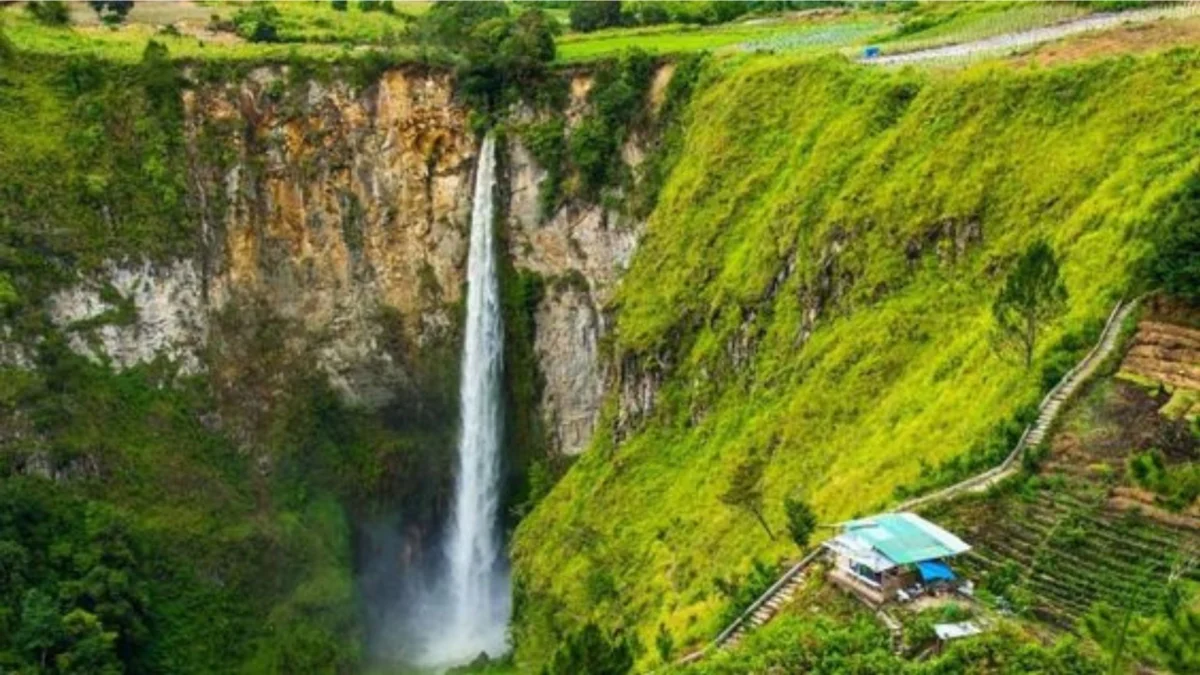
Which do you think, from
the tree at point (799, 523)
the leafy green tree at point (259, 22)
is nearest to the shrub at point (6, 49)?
the leafy green tree at point (259, 22)

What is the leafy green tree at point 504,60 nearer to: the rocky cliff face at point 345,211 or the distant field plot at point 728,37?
the rocky cliff face at point 345,211

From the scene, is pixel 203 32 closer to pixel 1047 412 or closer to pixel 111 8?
pixel 111 8

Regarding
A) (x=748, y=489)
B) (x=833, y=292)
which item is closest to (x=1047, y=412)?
(x=748, y=489)

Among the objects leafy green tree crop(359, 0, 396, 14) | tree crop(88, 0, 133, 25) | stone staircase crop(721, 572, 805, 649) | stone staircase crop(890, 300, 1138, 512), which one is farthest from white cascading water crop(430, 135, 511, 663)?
stone staircase crop(890, 300, 1138, 512)

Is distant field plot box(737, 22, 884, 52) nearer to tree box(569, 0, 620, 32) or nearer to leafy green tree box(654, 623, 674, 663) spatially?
tree box(569, 0, 620, 32)

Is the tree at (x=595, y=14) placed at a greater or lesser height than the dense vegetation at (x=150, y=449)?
greater

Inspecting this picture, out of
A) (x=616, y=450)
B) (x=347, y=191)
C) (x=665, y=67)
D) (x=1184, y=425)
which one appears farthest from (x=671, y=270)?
(x=1184, y=425)
